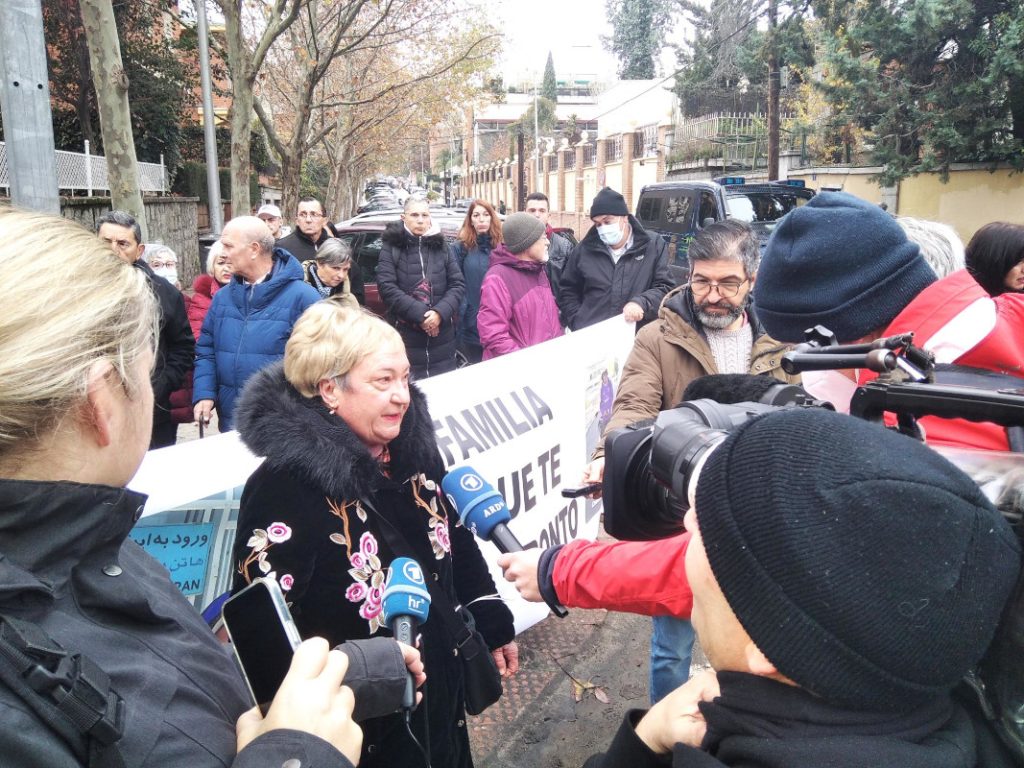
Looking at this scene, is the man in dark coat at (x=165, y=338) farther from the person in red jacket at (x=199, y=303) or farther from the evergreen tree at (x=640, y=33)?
the evergreen tree at (x=640, y=33)

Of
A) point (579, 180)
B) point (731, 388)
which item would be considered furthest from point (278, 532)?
point (579, 180)

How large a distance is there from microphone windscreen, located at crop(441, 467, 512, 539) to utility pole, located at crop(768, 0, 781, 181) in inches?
829

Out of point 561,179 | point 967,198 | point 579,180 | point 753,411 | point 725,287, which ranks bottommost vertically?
point 753,411

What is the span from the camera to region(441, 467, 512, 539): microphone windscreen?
1966 millimetres

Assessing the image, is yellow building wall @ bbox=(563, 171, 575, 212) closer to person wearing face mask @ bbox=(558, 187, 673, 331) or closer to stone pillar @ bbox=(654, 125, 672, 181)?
stone pillar @ bbox=(654, 125, 672, 181)

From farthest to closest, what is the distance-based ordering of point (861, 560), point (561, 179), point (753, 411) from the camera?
1. point (561, 179)
2. point (753, 411)
3. point (861, 560)

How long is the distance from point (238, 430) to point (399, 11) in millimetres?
20014

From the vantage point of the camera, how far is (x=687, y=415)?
141cm

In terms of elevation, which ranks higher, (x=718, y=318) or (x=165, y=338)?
(x=718, y=318)

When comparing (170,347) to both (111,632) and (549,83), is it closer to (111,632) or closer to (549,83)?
(111,632)

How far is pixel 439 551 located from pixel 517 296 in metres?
3.21

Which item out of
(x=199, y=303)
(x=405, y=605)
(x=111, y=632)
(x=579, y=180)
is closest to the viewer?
(x=111, y=632)

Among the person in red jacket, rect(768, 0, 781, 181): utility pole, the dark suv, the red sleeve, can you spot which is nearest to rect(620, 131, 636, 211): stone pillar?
rect(768, 0, 781, 181): utility pole

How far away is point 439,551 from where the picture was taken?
7.26 feet
